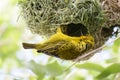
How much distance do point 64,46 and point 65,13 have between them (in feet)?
0.63

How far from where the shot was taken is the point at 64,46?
1512 mm

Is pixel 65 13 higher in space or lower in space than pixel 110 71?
higher

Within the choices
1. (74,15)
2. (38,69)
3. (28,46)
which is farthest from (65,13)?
(38,69)

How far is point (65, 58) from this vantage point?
61.6 inches

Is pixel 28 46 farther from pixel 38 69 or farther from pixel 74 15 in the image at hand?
pixel 74 15

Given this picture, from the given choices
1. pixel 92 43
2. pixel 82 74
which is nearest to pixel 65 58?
pixel 92 43

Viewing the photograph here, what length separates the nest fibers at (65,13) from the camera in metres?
1.64

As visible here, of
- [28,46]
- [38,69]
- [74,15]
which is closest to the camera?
[38,69]

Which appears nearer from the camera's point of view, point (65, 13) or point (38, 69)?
point (38, 69)

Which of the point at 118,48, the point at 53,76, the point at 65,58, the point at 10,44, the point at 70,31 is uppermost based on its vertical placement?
the point at 10,44

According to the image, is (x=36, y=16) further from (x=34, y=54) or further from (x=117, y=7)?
(x=34, y=54)

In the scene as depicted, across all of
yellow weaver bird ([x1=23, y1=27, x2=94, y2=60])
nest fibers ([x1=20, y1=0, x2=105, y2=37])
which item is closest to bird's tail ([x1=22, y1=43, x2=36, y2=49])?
yellow weaver bird ([x1=23, y1=27, x2=94, y2=60])

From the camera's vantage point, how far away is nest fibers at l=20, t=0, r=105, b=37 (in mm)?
1639

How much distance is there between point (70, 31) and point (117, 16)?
0.80ft
